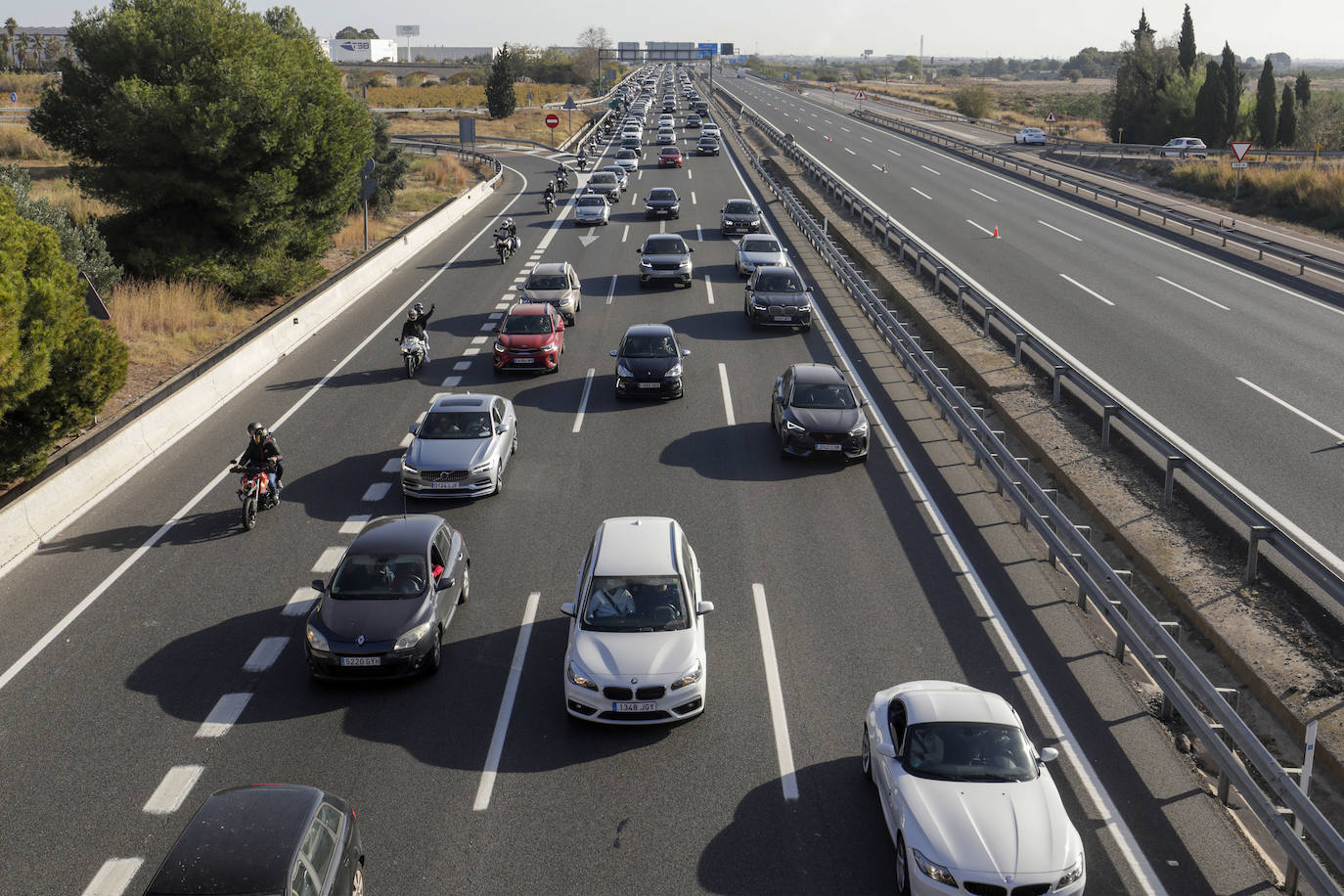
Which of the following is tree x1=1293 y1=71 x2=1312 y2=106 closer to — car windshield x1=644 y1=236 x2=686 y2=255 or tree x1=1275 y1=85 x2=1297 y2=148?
tree x1=1275 y1=85 x2=1297 y2=148

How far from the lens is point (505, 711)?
11.2 meters

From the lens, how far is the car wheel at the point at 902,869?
323 inches

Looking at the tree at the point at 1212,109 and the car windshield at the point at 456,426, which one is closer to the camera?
the car windshield at the point at 456,426

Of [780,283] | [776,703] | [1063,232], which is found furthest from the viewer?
[1063,232]

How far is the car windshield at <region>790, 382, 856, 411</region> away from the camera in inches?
731

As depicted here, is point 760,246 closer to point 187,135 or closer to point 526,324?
point 526,324

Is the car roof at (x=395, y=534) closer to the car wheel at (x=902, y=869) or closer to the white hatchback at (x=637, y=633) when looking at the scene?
the white hatchback at (x=637, y=633)

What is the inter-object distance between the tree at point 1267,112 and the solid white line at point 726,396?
5426cm

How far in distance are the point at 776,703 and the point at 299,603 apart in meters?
6.31

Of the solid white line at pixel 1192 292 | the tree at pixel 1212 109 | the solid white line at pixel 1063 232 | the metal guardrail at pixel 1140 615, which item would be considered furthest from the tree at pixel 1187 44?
the metal guardrail at pixel 1140 615

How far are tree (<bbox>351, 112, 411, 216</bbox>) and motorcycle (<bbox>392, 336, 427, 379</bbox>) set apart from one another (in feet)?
78.4

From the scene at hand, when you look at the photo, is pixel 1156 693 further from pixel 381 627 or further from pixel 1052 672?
pixel 381 627

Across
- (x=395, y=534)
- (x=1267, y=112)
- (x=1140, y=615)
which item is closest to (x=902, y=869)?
(x=1140, y=615)

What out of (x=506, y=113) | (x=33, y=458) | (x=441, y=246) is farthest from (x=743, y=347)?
(x=506, y=113)
